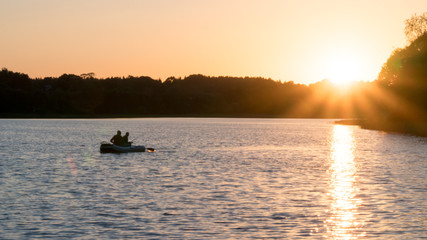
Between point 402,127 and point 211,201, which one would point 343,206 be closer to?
point 211,201

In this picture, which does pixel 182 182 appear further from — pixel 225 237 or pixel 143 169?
pixel 225 237

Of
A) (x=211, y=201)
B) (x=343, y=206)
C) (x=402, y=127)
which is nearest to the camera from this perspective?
(x=343, y=206)

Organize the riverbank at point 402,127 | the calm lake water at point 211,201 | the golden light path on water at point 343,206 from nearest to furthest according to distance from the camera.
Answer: the golden light path on water at point 343,206 < the calm lake water at point 211,201 < the riverbank at point 402,127

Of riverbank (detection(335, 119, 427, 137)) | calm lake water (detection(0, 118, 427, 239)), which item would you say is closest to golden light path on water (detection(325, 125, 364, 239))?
calm lake water (detection(0, 118, 427, 239))

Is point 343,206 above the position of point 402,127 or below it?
below

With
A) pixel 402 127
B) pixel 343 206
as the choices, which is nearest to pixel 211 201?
pixel 343 206

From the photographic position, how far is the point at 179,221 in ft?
Result: 78.7

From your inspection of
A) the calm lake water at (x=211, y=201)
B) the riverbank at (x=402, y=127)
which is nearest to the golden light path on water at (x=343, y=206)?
the calm lake water at (x=211, y=201)

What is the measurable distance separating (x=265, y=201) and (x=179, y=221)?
6.47 m

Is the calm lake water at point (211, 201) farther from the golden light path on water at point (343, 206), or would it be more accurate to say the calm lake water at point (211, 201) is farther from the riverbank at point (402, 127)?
the riverbank at point (402, 127)

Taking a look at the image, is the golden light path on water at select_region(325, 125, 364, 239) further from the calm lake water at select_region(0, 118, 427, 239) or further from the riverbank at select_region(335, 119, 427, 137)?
the riverbank at select_region(335, 119, 427, 137)

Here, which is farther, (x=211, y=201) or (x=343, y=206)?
(x=211, y=201)

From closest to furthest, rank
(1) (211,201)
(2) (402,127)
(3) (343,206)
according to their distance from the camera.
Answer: (3) (343,206) < (1) (211,201) < (2) (402,127)

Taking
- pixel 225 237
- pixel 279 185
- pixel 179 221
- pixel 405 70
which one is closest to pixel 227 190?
pixel 279 185
